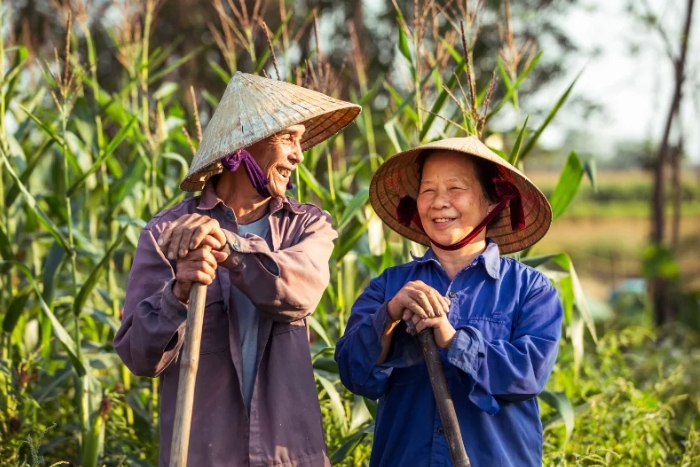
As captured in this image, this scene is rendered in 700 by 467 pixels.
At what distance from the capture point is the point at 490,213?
252 centimetres

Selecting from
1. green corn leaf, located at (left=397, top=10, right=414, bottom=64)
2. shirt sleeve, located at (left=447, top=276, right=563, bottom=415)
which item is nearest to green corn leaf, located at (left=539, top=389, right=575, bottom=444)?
shirt sleeve, located at (left=447, top=276, right=563, bottom=415)

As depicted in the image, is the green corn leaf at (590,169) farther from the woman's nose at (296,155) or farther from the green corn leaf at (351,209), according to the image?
the woman's nose at (296,155)

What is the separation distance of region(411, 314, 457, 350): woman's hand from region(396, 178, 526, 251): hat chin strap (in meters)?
0.27

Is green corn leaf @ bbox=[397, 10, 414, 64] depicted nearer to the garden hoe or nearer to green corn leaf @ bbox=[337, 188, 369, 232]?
green corn leaf @ bbox=[337, 188, 369, 232]

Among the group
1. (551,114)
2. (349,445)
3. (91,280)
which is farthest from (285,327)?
(551,114)

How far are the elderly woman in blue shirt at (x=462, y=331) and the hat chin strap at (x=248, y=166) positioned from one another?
1.34ft

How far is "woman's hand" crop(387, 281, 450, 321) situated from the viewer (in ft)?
7.23

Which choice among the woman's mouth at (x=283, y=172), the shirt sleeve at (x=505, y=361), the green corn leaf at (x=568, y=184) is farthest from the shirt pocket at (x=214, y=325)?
the green corn leaf at (x=568, y=184)

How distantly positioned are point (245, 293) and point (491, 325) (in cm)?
62

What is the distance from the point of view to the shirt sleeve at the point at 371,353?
2322 millimetres

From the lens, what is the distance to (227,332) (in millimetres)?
2361

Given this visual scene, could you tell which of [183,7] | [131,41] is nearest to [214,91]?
[183,7]

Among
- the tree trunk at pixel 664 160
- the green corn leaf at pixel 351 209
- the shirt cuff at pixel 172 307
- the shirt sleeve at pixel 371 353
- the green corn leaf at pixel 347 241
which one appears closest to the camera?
the shirt cuff at pixel 172 307

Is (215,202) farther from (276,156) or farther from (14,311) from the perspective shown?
(14,311)
